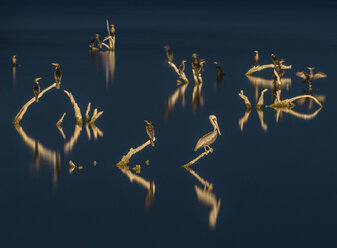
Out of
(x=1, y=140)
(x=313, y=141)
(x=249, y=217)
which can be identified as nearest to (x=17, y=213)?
(x=249, y=217)

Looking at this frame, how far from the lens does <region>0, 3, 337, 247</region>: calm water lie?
2150 cm

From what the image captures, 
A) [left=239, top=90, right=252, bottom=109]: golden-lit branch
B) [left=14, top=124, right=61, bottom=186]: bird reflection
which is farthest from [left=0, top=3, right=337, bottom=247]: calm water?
[left=239, top=90, right=252, bottom=109]: golden-lit branch

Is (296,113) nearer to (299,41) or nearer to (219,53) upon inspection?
(219,53)

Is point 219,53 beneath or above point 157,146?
above

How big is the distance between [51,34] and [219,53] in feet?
73.4

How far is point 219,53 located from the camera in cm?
6091

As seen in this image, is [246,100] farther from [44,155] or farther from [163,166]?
[44,155]

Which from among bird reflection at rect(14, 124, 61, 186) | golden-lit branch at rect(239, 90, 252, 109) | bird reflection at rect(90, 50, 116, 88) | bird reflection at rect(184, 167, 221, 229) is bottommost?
bird reflection at rect(184, 167, 221, 229)

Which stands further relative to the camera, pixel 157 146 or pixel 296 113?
pixel 296 113

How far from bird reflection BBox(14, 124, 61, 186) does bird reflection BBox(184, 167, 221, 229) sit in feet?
13.7

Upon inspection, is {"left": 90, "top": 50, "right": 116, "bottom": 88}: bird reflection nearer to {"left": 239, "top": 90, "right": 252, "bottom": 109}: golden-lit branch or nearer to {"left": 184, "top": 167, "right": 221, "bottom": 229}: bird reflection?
{"left": 239, "top": 90, "right": 252, "bottom": 109}: golden-lit branch

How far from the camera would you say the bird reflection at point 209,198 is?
74.0 ft

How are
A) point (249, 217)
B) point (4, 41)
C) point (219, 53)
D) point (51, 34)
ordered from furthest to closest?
point (51, 34), point (4, 41), point (219, 53), point (249, 217)

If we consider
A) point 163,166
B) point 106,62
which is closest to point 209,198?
point 163,166
